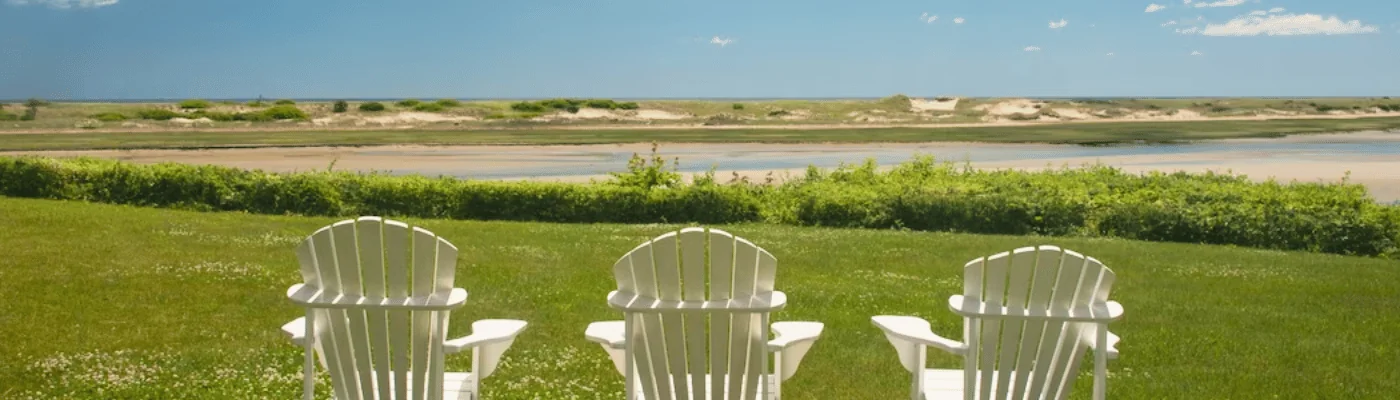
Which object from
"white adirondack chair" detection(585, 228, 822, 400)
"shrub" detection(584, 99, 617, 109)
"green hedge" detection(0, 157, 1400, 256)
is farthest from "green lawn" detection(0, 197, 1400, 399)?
"shrub" detection(584, 99, 617, 109)

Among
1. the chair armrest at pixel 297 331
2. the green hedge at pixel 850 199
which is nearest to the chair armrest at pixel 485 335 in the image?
the chair armrest at pixel 297 331

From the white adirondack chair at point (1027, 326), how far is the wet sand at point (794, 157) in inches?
803

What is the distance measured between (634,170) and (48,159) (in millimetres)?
8568

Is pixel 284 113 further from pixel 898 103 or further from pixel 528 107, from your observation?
pixel 898 103

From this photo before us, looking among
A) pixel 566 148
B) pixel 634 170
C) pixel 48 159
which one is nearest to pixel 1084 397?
pixel 634 170

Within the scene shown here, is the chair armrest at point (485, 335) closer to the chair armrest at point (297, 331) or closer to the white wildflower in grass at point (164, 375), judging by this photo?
the chair armrest at point (297, 331)

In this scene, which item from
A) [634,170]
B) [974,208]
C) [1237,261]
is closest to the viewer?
[1237,261]

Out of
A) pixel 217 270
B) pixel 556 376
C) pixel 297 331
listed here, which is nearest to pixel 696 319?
pixel 297 331

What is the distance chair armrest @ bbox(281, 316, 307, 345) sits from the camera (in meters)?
3.67

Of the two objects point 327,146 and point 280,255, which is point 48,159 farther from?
point 327,146

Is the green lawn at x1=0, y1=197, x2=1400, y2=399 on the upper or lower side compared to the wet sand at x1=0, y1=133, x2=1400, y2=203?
upper

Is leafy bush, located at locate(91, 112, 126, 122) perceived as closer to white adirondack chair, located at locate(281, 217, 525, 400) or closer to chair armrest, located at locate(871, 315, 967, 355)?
white adirondack chair, located at locate(281, 217, 525, 400)

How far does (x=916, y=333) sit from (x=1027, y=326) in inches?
14.7

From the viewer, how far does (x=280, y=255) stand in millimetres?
9805
